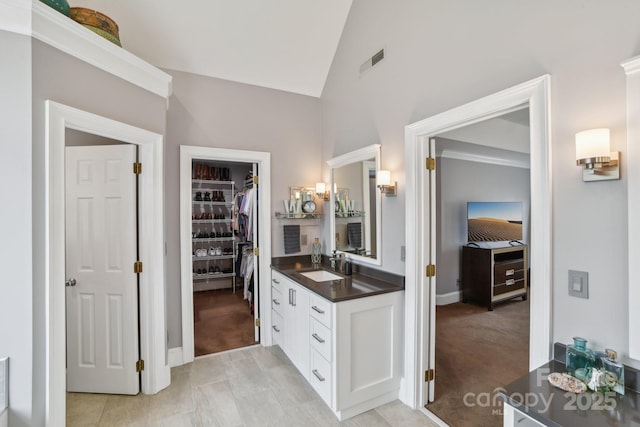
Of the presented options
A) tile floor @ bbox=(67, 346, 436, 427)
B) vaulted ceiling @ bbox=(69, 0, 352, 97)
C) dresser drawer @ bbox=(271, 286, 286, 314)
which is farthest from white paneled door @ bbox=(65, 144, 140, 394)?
dresser drawer @ bbox=(271, 286, 286, 314)

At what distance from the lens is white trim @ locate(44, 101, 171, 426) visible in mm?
1790

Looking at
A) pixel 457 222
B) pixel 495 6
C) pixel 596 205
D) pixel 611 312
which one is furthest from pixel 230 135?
pixel 457 222

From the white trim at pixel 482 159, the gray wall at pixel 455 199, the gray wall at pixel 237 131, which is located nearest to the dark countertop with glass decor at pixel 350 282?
the gray wall at pixel 237 131

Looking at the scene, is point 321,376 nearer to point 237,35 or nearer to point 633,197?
point 633,197

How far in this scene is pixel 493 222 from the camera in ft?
17.3

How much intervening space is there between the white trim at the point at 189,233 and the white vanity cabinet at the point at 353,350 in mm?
992

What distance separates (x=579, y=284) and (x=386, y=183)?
1.45 meters

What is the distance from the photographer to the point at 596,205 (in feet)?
4.47

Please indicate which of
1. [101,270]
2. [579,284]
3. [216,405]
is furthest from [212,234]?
[579,284]

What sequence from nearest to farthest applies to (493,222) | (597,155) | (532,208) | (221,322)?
(597,155) < (532,208) < (221,322) < (493,222)

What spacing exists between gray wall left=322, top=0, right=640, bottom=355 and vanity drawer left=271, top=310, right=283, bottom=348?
1516 millimetres

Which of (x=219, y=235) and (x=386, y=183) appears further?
(x=219, y=235)

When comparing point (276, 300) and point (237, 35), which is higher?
point (237, 35)

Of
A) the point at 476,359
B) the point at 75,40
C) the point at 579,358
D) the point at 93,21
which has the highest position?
the point at 93,21
